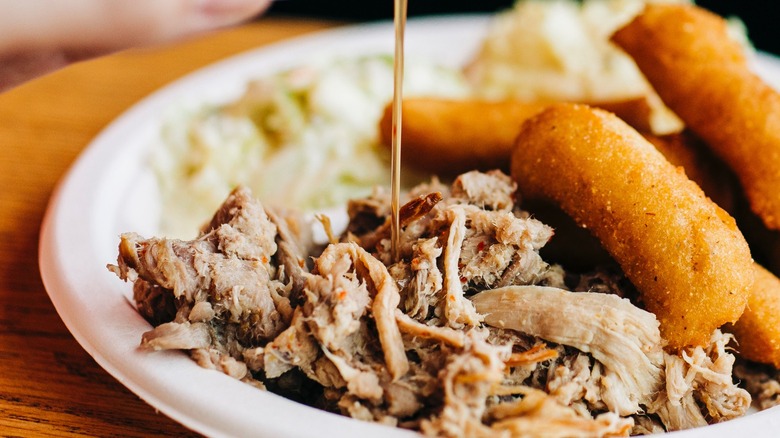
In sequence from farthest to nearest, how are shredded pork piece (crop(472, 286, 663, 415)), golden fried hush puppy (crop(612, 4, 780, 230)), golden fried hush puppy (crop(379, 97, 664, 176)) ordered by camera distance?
golden fried hush puppy (crop(379, 97, 664, 176)) → golden fried hush puppy (crop(612, 4, 780, 230)) → shredded pork piece (crop(472, 286, 663, 415))

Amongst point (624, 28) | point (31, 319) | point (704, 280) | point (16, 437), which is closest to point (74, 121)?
point (31, 319)

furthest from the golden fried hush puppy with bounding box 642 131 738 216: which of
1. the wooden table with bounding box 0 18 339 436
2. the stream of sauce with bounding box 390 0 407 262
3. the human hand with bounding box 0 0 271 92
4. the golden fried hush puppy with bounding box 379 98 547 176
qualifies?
the wooden table with bounding box 0 18 339 436

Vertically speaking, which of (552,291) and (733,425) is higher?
(552,291)

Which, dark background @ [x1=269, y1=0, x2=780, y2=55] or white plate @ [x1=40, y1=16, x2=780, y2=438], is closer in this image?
white plate @ [x1=40, y1=16, x2=780, y2=438]

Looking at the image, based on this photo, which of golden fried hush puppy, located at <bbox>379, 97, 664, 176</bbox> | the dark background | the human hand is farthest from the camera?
the dark background

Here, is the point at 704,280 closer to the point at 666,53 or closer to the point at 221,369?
the point at 666,53


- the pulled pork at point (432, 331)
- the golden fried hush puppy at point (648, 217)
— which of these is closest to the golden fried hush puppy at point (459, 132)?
the golden fried hush puppy at point (648, 217)

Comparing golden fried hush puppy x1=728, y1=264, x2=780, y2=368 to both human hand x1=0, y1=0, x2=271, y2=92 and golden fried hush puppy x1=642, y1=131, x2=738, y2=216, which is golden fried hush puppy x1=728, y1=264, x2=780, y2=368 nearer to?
golden fried hush puppy x1=642, y1=131, x2=738, y2=216
